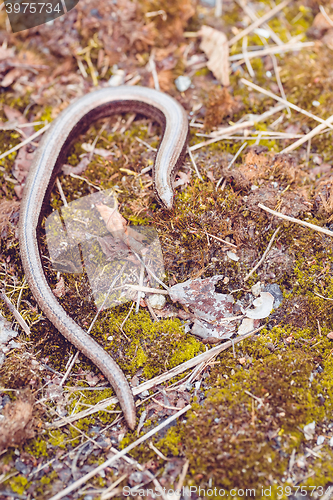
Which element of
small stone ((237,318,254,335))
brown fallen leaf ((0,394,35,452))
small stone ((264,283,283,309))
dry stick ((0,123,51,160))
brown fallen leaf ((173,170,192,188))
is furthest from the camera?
dry stick ((0,123,51,160))

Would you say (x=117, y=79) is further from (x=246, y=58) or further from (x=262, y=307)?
(x=262, y=307)

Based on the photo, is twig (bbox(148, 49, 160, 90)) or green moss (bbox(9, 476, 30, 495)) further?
twig (bbox(148, 49, 160, 90))

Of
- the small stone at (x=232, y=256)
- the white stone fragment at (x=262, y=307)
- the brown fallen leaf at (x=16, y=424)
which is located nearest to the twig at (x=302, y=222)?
the small stone at (x=232, y=256)

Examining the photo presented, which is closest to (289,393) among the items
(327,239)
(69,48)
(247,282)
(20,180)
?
(247,282)

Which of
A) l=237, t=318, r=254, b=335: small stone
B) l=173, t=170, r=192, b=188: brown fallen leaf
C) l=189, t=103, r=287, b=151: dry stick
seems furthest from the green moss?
l=189, t=103, r=287, b=151: dry stick

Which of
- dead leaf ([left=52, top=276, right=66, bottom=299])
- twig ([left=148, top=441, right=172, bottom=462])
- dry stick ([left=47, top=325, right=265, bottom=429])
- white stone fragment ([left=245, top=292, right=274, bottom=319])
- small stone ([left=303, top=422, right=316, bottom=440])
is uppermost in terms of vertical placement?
dead leaf ([left=52, top=276, right=66, bottom=299])

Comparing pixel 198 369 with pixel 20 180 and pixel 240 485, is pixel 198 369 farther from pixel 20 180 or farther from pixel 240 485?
pixel 20 180

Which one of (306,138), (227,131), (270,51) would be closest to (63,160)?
(227,131)

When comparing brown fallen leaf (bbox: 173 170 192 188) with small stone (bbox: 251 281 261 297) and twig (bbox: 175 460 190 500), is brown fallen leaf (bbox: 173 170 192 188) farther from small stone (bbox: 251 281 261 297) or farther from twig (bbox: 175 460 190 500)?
twig (bbox: 175 460 190 500)
